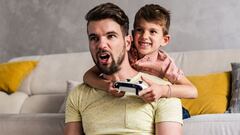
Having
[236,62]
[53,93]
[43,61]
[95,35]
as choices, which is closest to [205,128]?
[95,35]

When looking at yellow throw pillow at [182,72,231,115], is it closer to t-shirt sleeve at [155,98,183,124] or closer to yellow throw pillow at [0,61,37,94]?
t-shirt sleeve at [155,98,183,124]

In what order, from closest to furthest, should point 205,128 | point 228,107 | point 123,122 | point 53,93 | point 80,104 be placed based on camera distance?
point 123,122 < point 80,104 < point 205,128 < point 228,107 < point 53,93

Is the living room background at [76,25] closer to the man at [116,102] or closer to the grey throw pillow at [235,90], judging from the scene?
the grey throw pillow at [235,90]

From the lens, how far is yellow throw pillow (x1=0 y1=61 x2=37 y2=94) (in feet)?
10.7

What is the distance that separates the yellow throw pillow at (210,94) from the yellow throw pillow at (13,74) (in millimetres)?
1320

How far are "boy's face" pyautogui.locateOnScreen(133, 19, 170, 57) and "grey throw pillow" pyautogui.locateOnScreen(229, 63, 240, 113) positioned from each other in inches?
32.8

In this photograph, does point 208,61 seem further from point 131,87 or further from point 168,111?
point 131,87

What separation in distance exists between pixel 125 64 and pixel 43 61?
184cm

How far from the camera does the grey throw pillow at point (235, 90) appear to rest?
94.8 inches

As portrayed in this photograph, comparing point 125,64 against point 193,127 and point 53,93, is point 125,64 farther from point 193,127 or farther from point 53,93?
point 53,93

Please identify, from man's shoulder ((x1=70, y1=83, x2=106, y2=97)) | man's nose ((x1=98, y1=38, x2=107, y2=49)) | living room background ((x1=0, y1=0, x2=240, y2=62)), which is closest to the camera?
man's nose ((x1=98, y1=38, x2=107, y2=49))

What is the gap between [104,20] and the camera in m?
1.51

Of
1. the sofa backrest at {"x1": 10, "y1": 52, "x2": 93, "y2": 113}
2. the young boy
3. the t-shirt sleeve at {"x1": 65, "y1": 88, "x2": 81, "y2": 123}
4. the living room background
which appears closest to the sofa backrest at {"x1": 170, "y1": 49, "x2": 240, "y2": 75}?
the living room background

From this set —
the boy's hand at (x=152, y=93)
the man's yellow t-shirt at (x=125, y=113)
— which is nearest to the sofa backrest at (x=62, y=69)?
the man's yellow t-shirt at (x=125, y=113)
